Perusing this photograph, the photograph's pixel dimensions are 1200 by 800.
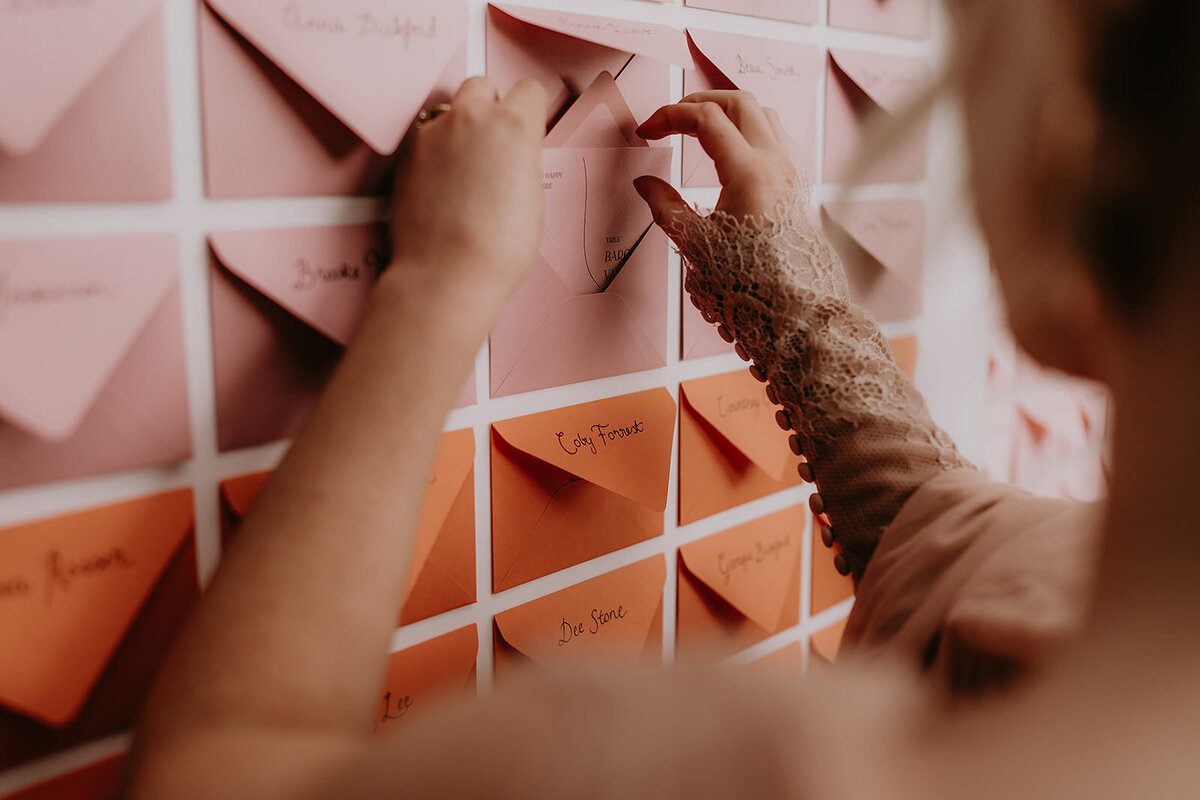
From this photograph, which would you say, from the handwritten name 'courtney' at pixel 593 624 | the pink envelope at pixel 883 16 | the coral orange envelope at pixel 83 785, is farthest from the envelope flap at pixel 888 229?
the coral orange envelope at pixel 83 785

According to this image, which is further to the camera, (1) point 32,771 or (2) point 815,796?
(1) point 32,771

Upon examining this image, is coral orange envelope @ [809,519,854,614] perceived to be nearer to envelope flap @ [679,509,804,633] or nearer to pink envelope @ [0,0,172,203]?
envelope flap @ [679,509,804,633]

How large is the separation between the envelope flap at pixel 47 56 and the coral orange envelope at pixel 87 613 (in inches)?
6.7

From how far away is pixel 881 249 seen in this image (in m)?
0.77

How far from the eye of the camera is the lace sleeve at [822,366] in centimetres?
54

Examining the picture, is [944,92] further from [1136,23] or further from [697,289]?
[697,289]

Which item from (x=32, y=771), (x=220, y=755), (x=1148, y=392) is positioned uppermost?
(x=1148, y=392)

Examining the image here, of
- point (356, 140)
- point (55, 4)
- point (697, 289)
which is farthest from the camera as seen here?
point (697, 289)

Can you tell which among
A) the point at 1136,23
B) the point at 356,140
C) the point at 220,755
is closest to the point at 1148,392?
the point at 1136,23

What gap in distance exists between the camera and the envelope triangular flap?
0.42 m

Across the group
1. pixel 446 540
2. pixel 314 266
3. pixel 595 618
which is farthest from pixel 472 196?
pixel 595 618

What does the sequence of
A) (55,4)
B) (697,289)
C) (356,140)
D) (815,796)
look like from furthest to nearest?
(697,289) → (356,140) → (55,4) → (815,796)

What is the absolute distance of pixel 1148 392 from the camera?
21 centimetres

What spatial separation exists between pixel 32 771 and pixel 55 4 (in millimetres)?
340
